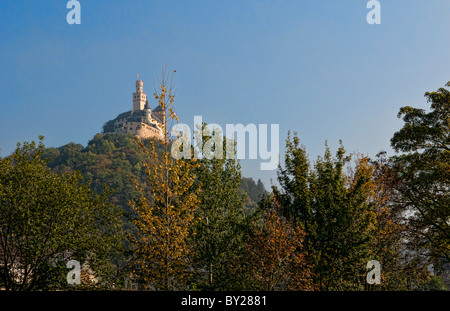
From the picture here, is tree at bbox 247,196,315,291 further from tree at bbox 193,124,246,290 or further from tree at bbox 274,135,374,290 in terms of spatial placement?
tree at bbox 193,124,246,290

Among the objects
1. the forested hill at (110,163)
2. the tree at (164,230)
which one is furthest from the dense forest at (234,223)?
the forested hill at (110,163)

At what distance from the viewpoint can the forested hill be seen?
138 metres

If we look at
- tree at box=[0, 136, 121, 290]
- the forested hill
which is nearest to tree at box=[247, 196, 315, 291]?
tree at box=[0, 136, 121, 290]

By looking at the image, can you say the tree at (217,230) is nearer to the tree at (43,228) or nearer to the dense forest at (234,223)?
the dense forest at (234,223)

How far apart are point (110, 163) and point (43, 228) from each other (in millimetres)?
140818

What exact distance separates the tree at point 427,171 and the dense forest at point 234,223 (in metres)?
0.06

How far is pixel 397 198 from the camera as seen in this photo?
82.5ft

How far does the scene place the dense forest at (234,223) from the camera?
14.5 meters

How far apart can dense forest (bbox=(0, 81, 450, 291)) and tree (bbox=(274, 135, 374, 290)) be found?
2.0 inches

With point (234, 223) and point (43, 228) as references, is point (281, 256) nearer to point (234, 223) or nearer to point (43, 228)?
point (234, 223)

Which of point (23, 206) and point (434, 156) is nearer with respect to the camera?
point (23, 206)
